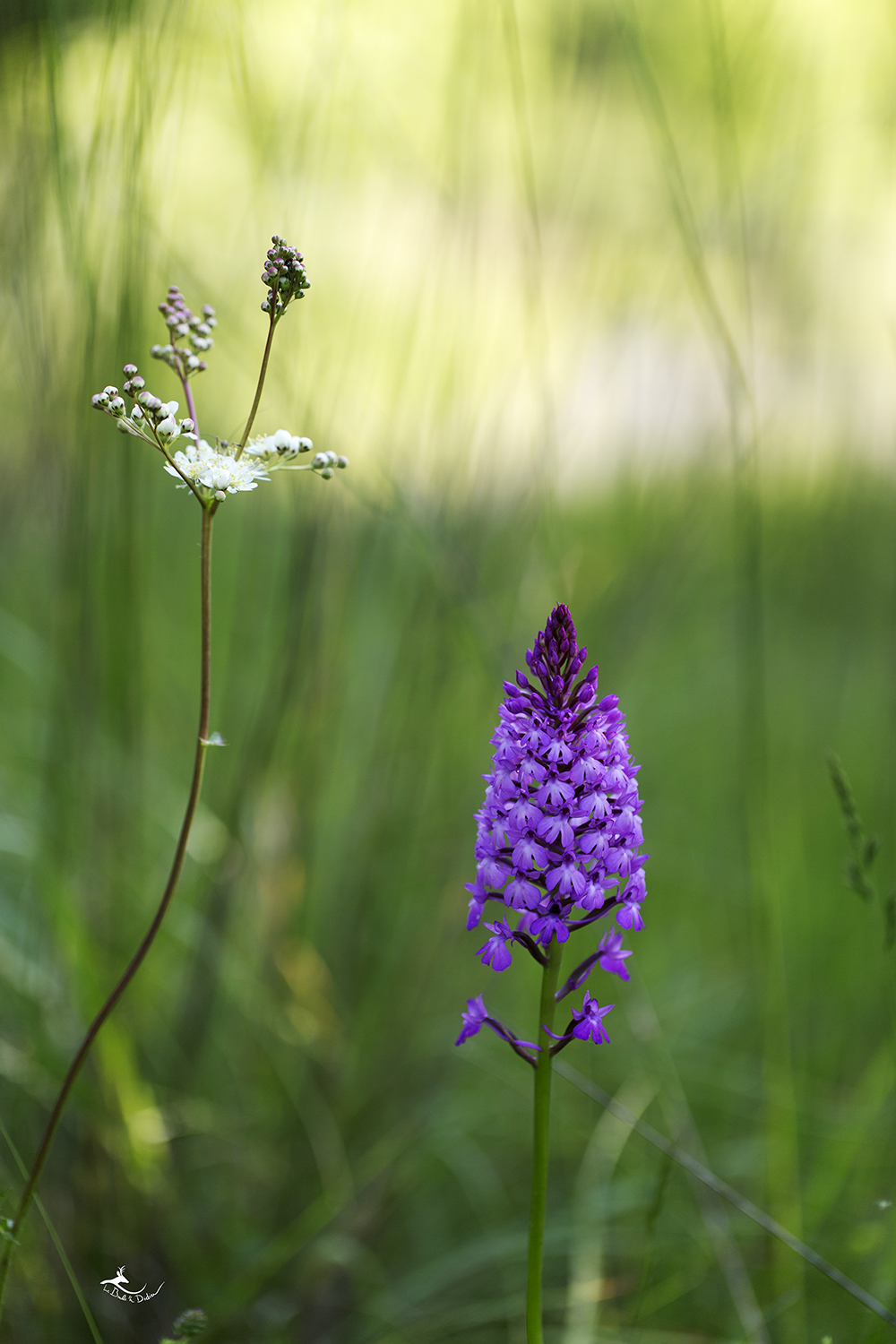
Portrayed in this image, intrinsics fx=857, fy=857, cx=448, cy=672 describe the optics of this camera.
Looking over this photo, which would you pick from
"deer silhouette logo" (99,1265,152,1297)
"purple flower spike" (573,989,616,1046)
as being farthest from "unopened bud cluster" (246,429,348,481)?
"deer silhouette logo" (99,1265,152,1297)

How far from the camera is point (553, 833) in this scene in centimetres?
82

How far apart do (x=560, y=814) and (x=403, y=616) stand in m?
1.61

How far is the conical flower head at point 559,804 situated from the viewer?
0.83 m

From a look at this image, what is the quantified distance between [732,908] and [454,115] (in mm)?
2499

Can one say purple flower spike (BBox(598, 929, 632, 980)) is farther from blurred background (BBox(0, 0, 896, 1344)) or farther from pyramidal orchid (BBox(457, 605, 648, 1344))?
blurred background (BBox(0, 0, 896, 1344))

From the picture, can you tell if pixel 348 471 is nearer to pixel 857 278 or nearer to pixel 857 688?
pixel 857 278

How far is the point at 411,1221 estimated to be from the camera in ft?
6.29

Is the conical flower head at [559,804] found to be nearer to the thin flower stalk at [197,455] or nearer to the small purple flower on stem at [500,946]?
the small purple flower on stem at [500,946]

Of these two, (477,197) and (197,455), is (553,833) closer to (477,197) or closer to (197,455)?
(197,455)

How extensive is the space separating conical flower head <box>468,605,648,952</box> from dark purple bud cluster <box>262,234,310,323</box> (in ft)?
1.29

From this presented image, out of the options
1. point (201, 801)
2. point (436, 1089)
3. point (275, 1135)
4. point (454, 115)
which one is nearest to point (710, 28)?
point (454, 115)

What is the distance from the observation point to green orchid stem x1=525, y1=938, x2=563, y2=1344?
0.82 m

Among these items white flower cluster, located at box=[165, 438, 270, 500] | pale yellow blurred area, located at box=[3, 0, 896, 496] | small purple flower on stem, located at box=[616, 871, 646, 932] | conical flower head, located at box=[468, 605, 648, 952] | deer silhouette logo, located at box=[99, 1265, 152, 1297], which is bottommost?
deer silhouette logo, located at box=[99, 1265, 152, 1297]

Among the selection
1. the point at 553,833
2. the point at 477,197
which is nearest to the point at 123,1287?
the point at 553,833
